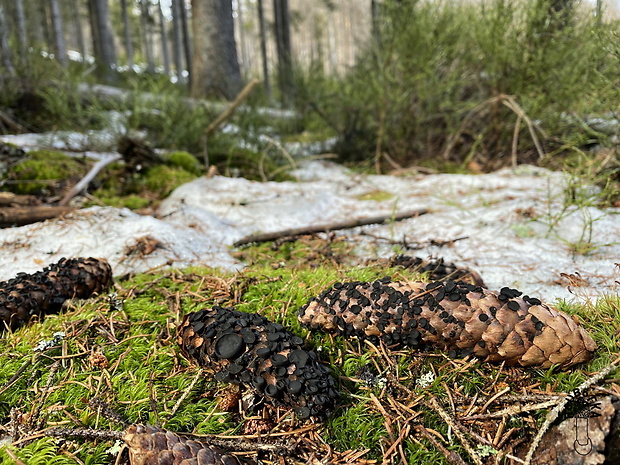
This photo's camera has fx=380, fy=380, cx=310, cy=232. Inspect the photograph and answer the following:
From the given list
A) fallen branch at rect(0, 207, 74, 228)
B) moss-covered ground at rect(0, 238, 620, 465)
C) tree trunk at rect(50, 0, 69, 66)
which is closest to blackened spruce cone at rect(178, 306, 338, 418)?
moss-covered ground at rect(0, 238, 620, 465)

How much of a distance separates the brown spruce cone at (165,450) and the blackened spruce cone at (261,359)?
23cm

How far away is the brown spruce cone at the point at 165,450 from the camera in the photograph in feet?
3.45

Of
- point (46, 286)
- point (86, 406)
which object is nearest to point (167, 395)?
point (86, 406)

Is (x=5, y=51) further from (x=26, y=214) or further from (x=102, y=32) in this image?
(x=102, y=32)

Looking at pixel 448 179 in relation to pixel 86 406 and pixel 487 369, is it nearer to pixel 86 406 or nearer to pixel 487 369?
pixel 487 369

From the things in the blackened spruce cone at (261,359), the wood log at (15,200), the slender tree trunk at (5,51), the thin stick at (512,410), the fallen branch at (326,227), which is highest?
the slender tree trunk at (5,51)

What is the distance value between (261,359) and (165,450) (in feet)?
1.26

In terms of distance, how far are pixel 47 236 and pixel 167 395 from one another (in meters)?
2.06

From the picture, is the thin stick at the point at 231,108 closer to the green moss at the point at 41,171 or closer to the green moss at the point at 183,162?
the green moss at the point at 183,162

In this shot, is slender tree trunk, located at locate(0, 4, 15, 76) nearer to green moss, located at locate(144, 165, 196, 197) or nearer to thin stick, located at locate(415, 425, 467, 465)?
green moss, located at locate(144, 165, 196, 197)

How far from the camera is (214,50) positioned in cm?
893

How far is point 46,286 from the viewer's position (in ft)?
6.03

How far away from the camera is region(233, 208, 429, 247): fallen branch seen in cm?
312

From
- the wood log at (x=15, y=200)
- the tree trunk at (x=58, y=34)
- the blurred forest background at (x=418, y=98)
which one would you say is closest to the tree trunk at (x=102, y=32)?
the tree trunk at (x=58, y=34)
